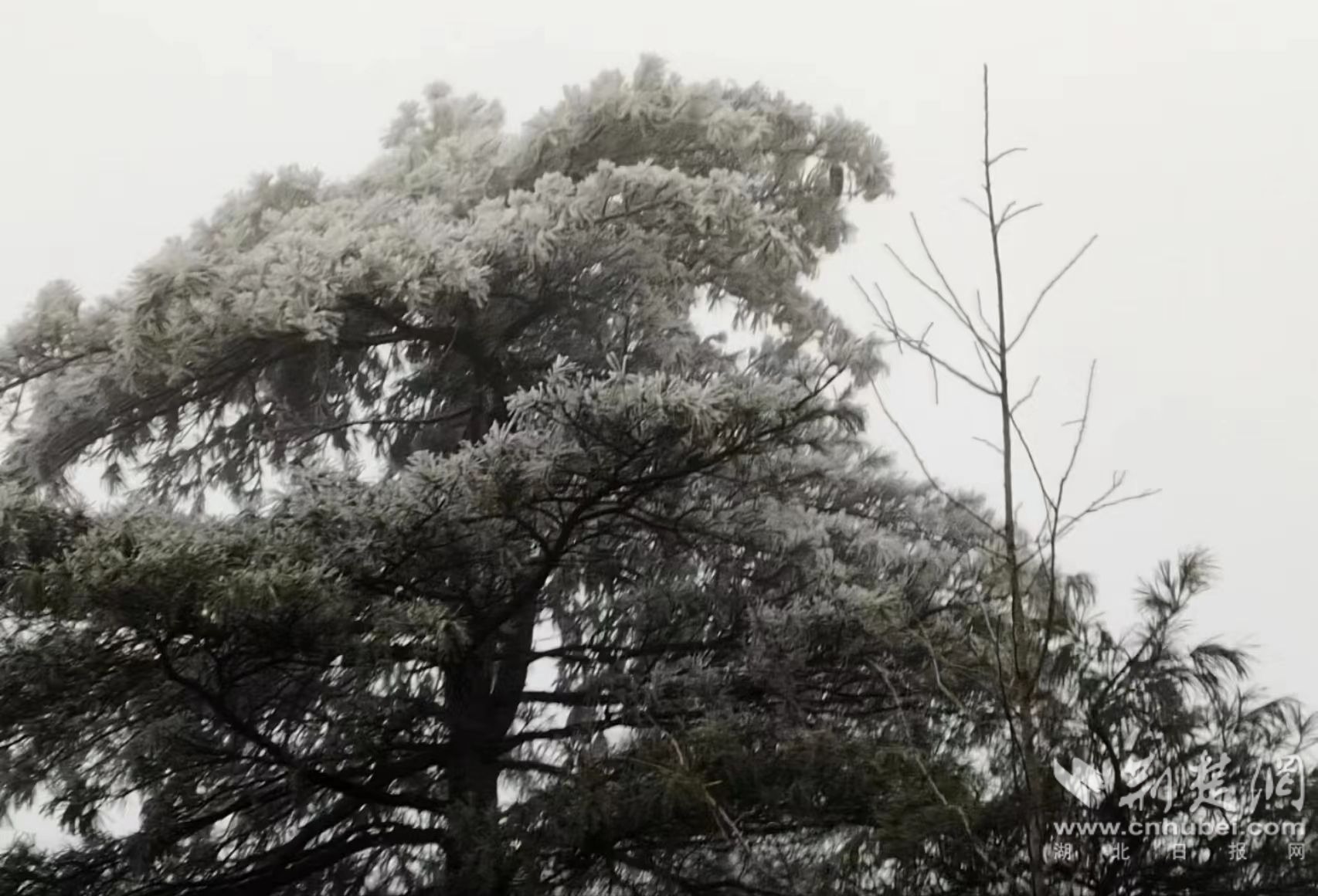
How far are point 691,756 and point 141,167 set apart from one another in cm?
622
